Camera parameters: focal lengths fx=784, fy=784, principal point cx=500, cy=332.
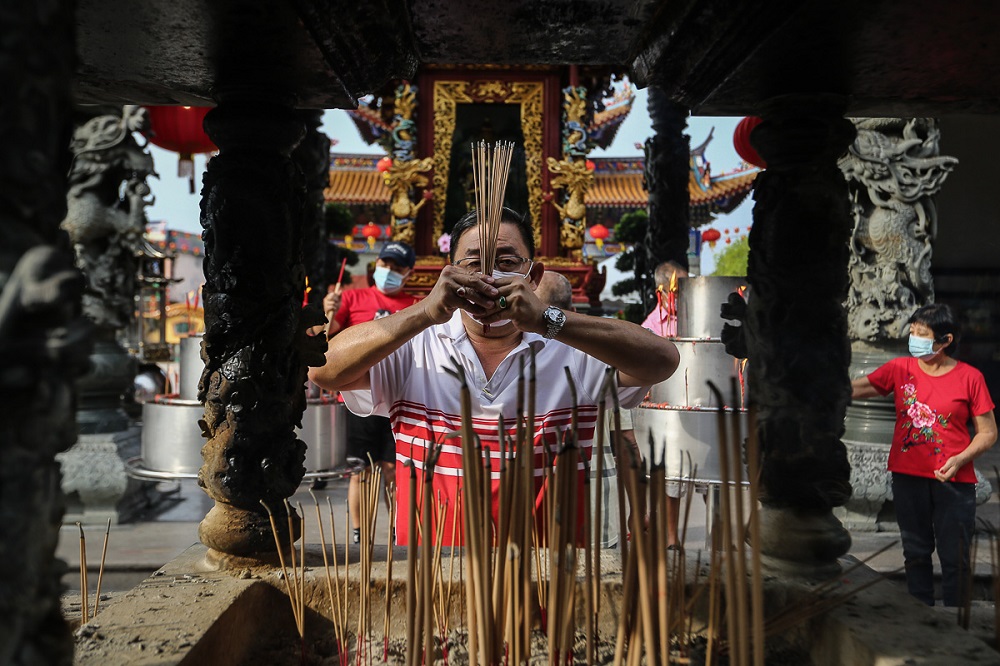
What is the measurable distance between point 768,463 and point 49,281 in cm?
124

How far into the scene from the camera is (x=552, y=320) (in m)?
1.30

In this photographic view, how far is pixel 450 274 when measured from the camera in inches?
49.0

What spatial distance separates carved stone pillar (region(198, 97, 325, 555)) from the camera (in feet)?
4.35

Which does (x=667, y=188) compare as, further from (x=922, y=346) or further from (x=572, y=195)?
(x=572, y=195)

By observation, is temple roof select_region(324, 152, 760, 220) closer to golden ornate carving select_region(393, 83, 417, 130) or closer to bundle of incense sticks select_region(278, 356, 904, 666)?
golden ornate carving select_region(393, 83, 417, 130)

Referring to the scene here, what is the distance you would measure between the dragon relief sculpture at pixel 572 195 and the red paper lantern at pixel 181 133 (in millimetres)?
3967

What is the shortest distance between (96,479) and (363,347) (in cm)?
285

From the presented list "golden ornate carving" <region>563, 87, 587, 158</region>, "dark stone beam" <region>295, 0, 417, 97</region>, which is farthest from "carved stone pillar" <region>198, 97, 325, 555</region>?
"golden ornate carving" <region>563, 87, 587, 158</region>

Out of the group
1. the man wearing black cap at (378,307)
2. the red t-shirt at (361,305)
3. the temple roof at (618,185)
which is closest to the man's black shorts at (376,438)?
the man wearing black cap at (378,307)

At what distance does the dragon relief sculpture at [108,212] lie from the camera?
3734 mm

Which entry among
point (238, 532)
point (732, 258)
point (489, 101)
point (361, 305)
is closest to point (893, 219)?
point (361, 305)

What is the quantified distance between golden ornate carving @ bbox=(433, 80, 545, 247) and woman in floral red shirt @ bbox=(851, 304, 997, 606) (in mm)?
5999

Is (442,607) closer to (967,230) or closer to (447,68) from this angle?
(967,230)

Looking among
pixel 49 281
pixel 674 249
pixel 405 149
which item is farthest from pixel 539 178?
pixel 49 281
